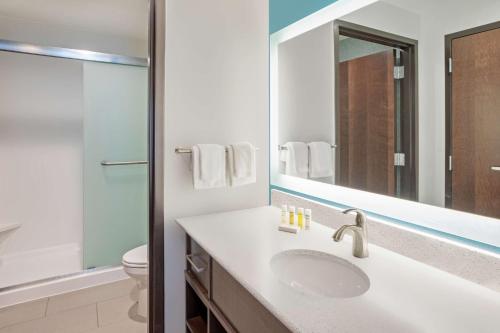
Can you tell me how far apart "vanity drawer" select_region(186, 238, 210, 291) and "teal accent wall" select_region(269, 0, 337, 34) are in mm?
1360

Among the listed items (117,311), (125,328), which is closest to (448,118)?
(125,328)

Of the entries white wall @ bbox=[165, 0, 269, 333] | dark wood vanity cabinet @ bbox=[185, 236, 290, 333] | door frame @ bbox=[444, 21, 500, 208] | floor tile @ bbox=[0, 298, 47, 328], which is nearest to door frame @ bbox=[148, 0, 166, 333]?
white wall @ bbox=[165, 0, 269, 333]

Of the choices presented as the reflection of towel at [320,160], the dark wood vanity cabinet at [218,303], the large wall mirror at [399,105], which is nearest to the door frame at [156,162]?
the dark wood vanity cabinet at [218,303]

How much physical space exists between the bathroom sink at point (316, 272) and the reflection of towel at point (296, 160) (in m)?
0.65

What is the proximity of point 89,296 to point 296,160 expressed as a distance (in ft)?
6.30

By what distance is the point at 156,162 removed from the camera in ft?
4.91

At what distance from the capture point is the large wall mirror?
3.06 ft

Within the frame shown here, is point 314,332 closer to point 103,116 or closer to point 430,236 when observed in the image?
point 430,236

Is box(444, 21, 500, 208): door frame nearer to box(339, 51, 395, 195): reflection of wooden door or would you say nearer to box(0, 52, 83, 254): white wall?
box(339, 51, 395, 195): reflection of wooden door

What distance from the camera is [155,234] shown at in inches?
58.3

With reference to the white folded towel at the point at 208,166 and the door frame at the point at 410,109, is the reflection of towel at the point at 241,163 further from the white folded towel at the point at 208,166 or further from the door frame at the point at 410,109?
the door frame at the point at 410,109

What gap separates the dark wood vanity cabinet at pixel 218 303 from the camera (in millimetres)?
850

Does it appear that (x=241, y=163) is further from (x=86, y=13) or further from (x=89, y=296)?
(x=86, y=13)

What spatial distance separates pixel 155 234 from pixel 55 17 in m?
2.21
